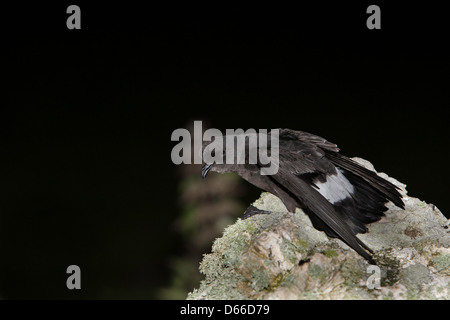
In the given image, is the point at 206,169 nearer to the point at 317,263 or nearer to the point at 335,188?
the point at 335,188

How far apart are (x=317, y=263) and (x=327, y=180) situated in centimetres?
126

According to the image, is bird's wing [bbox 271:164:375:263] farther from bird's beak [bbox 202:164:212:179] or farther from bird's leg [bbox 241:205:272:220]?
bird's beak [bbox 202:164:212:179]

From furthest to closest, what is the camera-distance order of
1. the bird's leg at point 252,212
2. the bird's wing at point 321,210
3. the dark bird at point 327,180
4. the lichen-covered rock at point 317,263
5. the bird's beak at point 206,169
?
1. the bird's beak at point 206,169
2. the bird's leg at point 252,212
3. the dark bird at point 327,180
4. the bird's wing at point 321,210
5. the lichen-covered rock at point 317,263

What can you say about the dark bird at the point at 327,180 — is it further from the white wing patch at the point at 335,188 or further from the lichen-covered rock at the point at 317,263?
the lichen-covered rock at the point at 317,263

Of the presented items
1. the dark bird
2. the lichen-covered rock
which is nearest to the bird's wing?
the dark bird

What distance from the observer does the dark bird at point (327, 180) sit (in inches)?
191

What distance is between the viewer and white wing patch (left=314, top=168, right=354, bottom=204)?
16.7 feet

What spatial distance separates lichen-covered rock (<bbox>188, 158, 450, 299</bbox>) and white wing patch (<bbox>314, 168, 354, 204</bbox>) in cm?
41

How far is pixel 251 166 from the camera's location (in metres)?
5.15

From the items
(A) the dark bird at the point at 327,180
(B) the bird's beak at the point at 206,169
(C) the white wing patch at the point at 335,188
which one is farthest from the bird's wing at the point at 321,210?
(B) the bird's beak at the point at 206,169

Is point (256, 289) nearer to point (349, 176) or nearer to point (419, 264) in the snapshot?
point (419, 264)

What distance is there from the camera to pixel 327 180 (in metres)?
5.12

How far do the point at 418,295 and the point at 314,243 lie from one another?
0.97 meters

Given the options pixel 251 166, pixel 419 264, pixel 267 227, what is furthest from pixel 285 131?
pixel 419 264
